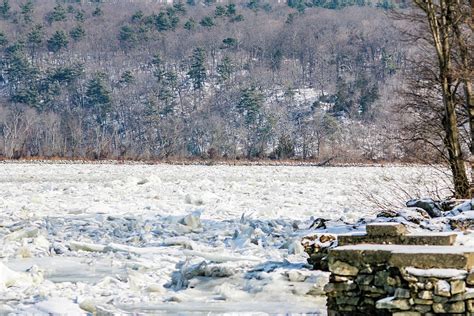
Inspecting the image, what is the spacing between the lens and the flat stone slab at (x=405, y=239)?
7.86m

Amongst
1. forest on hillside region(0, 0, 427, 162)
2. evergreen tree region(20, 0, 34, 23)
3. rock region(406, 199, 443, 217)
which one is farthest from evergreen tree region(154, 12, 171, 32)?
rock region(406, 199, 443, 217)

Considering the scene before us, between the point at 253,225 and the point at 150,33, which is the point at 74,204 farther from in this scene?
the point at 150,33

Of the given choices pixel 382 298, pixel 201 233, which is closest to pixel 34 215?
pixel 201 233

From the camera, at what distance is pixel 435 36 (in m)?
14.3

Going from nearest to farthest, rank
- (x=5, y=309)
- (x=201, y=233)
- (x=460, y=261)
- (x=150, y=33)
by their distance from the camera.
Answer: (x=460, y=261) < (x=5, y=309) < (x=201, y=233) < (x=150, y=33)

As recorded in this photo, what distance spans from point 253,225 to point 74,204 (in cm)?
653

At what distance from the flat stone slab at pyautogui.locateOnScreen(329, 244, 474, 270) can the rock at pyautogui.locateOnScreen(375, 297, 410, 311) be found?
303mm

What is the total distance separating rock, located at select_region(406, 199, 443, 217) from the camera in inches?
459

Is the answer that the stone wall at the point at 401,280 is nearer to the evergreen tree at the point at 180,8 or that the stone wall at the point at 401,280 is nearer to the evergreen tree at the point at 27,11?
the evergreen tree at the point at 27,11

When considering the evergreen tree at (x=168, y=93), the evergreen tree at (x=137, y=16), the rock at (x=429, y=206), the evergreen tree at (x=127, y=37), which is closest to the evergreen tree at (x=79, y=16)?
the evergreen tree at (x=137, y=16)

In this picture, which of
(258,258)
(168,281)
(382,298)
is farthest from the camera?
(258,258)

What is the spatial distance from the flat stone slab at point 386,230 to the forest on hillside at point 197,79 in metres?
60.6

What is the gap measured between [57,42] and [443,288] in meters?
131

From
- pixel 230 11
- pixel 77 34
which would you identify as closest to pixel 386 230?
pixel 77 34
